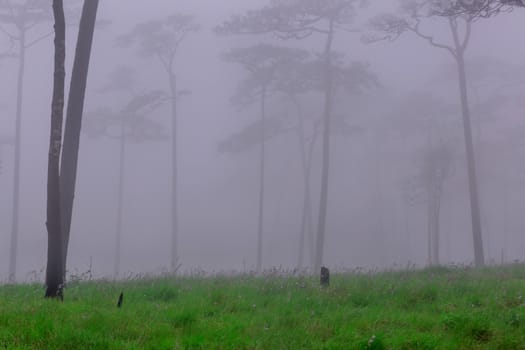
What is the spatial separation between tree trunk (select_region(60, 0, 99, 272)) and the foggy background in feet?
71.1

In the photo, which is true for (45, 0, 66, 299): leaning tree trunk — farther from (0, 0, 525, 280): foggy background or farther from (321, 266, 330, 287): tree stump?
(0, 0, 525, 280): foggy background

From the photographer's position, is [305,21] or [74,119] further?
[305,21]

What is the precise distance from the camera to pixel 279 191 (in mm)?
63406

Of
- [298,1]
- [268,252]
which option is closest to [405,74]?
[268,252]

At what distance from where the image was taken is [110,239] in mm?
52281

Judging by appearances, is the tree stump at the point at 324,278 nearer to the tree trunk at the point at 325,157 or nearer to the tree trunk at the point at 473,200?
the tree trunk at the point at 473,200

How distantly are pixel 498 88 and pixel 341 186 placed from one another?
129 feet

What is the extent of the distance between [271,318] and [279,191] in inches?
2264

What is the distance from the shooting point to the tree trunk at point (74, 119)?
973 cm

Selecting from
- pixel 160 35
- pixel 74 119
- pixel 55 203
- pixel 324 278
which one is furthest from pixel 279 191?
pixel 55 203

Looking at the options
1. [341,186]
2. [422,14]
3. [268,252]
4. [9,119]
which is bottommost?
[268,252]

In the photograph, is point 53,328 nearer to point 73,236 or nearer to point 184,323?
point 184,323

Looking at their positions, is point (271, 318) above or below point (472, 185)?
below

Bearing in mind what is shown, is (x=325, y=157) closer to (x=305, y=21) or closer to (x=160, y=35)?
(x=305, y=21)
